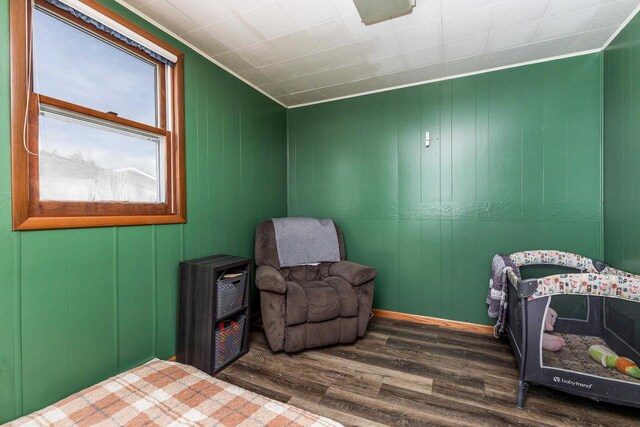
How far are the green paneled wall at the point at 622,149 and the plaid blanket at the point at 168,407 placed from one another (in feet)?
7.76

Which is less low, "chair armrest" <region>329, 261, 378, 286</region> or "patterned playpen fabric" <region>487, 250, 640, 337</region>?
"patterned playpen fabric" <region>487, 250, 640, 337</region>

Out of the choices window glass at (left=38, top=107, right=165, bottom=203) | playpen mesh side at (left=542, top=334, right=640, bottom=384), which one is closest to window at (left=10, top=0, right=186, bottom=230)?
window glass at (left=38, top=107, right=165, bottom=203)

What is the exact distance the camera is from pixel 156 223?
1.92 meters

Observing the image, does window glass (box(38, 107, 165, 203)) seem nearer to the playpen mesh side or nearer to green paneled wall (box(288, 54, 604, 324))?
green paneled wall (box(288, 54, 604, 324))

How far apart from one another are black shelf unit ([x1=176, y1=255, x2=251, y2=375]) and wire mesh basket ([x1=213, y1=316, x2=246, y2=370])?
0.03 m

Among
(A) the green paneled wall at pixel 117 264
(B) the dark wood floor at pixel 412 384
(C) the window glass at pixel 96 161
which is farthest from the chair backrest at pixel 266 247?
(C) the window glass at pixel 96 161

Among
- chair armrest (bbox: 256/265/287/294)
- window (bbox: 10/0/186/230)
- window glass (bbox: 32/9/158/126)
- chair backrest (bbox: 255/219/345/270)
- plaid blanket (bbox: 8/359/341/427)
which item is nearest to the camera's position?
plaid blanket (bbox: 8/359/341/427)

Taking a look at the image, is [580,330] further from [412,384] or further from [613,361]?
[412,384]

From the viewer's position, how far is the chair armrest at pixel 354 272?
7.79 ft

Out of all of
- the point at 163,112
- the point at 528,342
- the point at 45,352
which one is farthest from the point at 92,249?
the point at 528,342

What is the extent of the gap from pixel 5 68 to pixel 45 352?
Result: 139 cm

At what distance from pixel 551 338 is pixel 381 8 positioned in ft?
7.41

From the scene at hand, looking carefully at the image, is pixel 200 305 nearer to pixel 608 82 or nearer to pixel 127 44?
pixel 127 44

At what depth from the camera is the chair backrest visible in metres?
2.63
